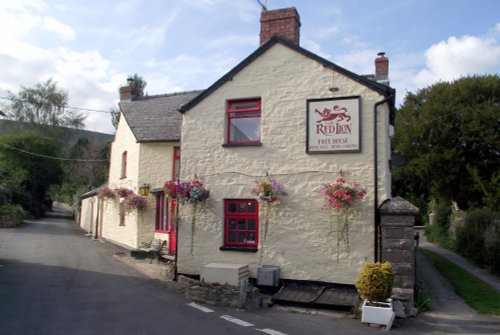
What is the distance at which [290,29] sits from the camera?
41.9ft

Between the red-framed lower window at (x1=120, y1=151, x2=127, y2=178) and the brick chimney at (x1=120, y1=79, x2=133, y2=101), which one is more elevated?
the brick chimney at (x1=120, y1=79, x2=133, y2=101)

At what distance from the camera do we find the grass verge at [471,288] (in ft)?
31.8

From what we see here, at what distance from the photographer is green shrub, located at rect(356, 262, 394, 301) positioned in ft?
27.2

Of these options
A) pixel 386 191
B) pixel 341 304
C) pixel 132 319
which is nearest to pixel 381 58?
pixel 386 191

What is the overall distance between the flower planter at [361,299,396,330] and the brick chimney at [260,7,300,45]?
7.88m

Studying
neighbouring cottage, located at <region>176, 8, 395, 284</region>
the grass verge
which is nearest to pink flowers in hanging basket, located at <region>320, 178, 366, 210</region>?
neighbouring cottage, located at <region>176, 8, 395, 284</region>

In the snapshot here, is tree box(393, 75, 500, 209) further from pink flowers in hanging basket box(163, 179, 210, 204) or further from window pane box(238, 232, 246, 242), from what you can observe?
pink flowers in hanging basket box(163, 179, 210, 204)

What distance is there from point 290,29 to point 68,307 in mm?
9546

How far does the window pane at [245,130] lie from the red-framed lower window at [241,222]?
69.5 inches

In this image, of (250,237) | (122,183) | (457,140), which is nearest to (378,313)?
(250,237)

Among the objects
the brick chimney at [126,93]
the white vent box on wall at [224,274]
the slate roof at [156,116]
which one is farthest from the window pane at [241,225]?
the brick chimney at [126,93]

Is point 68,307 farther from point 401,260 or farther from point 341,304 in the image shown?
point 401,260

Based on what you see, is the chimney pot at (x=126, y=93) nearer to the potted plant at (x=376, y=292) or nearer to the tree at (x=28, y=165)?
the potted plant at (x=376, y=292)

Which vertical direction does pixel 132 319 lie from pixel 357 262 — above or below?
below
